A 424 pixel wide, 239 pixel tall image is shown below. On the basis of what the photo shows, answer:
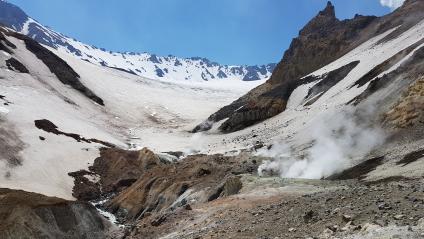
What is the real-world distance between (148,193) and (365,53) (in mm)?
53527

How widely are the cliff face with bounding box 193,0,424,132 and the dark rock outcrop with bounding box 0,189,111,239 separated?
48619 mm

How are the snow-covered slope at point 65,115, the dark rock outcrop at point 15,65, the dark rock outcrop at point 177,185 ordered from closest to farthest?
the dark rock outcrop at point 177,185
the snow-covered slope at point 65,115
the dark rock outcrop at point 15,65

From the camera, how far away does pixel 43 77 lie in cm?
10356

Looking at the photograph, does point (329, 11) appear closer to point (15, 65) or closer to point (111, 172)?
point (15, 65)

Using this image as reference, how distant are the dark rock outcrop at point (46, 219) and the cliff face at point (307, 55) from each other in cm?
4862

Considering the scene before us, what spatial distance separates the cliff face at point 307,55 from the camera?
79.1 m

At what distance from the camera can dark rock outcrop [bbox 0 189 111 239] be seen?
25.2m

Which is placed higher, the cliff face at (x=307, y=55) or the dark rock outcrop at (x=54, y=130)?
the cliff face at (x=307, y=55)

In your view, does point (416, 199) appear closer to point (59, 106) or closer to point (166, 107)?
point (59, 106)

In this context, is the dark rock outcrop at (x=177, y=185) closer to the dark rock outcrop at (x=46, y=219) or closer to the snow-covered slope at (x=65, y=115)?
the dark rock outcrop at (x=46, y=219)

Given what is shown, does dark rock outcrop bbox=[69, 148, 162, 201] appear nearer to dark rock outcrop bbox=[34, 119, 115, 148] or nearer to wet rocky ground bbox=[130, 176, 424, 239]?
dark rock outcrop bbox=[34, 119, 115, 148]

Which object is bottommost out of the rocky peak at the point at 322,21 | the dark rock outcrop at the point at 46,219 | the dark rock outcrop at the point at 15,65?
the dark rock outcrop at the point at 46,219

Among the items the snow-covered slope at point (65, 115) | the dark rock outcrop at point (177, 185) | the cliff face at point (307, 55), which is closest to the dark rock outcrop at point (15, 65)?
the snow-covered slope at point (65, 115)

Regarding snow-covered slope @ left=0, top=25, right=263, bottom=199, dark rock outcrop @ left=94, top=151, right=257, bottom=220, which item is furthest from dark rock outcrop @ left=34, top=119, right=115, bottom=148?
dark rock outcrop @ left=94, top=151, right=257, bottom=220
